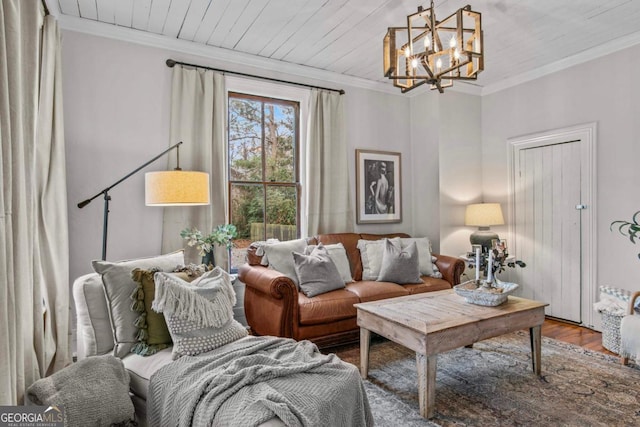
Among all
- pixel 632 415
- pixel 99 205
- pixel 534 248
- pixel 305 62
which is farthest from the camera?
pixel 534 248

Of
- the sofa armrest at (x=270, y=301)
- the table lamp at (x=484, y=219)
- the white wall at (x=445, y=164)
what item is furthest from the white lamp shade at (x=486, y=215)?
the sofa armrest at (x=270, y=301)

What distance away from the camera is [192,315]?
1.93 metres

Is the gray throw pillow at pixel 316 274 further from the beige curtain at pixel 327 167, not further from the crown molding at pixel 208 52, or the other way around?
the crown molding at pixel 208 52

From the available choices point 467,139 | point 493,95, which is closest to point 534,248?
point 467,139

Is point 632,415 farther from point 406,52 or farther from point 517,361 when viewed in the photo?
point 406,52

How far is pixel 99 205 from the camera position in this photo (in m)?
3.14

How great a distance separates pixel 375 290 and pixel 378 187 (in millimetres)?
1614

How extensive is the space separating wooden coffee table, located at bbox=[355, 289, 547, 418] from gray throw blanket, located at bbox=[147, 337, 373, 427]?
580mm

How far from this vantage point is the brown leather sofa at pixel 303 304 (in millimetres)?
2936

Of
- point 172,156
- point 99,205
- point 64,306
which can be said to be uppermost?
point 172,156

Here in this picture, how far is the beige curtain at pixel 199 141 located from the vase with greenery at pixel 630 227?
3620 mm

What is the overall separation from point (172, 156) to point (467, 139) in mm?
3533

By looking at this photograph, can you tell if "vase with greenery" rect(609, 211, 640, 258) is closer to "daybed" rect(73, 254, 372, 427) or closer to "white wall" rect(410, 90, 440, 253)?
"white wall" rect(410, 90, 440, 253)

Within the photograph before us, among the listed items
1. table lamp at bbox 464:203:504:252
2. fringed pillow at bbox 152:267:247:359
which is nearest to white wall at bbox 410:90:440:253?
table lamp at bbox 464:203:504:252
